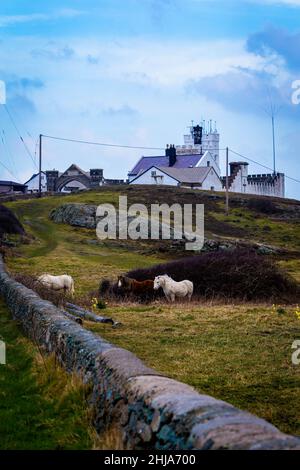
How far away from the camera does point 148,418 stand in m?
6.46

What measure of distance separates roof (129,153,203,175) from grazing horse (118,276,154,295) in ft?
286

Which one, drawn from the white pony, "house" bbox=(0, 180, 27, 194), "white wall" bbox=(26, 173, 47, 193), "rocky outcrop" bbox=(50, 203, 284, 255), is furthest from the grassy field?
"white wall" bbox=(26, 173, 47, 193)

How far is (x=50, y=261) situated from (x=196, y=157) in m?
78.1

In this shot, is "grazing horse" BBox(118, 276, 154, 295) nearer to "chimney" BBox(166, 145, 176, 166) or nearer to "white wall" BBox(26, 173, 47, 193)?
"chimney" BBox(166, 145, 176, 166)

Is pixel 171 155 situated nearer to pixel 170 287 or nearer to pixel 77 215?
pixel 77 215

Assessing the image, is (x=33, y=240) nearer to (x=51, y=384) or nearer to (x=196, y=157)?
(x=51, y=384)

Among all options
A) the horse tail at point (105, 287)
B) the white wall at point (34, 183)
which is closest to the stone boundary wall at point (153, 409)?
the horse tail at point (105, 287)

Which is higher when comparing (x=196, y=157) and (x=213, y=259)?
(x=196, y=157)

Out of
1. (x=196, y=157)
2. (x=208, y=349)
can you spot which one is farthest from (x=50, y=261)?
(x=196, y=157)

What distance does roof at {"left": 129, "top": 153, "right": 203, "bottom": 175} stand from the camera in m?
119

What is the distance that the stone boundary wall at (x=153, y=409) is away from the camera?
5.27 meters

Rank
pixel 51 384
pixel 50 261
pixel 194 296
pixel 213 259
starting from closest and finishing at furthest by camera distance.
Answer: pixel 51 384 → pixel 194 296 → pixel 213 259 → pixel 50 261

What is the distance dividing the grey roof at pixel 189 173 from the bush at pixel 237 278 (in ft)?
257

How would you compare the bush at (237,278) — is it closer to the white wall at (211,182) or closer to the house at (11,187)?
the white wall at (211,182)
